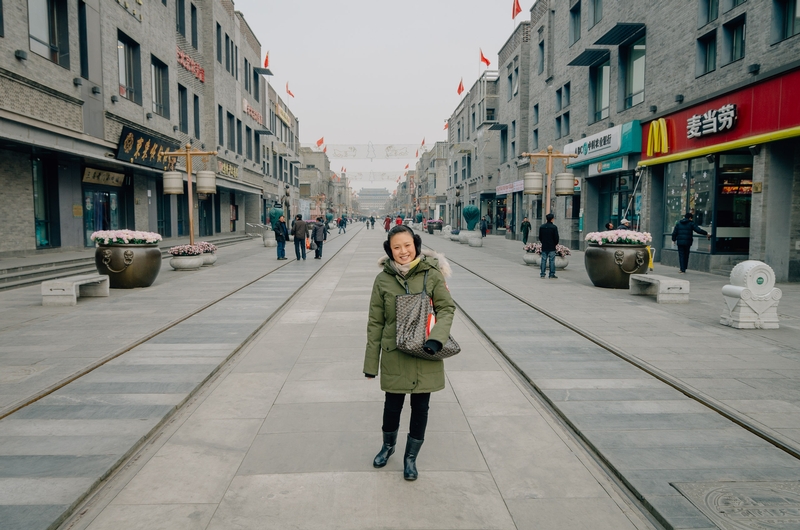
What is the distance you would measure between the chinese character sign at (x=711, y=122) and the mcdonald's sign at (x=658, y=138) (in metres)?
1.31

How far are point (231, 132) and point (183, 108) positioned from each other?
9427 millimetres

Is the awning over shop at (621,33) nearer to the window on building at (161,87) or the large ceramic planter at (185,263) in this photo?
the large ceramic planter at (185,263)

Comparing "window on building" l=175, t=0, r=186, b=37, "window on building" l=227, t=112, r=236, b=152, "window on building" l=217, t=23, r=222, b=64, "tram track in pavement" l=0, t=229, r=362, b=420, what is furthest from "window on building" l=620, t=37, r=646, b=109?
"window on building" l=227, t=112, r=236, b=152

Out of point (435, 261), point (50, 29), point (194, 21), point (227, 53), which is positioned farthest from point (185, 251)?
point (227, 53)

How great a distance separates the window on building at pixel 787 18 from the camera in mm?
13569

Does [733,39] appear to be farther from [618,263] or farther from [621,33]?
[618,263]

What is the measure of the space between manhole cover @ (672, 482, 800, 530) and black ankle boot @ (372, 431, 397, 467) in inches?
72.5

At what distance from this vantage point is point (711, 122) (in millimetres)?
16391

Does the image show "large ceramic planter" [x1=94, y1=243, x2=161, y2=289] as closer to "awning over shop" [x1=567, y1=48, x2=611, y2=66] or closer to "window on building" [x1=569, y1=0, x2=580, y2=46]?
"awning over shop" [x1=567, y1=48, x2=611, y2=66]

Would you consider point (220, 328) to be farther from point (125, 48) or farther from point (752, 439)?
point (125, 48)

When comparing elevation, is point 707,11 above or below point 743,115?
above

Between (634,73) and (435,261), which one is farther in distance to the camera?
(634,73)

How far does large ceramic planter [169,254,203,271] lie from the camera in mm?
17641

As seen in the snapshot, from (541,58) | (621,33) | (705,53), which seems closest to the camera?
(705,53)
